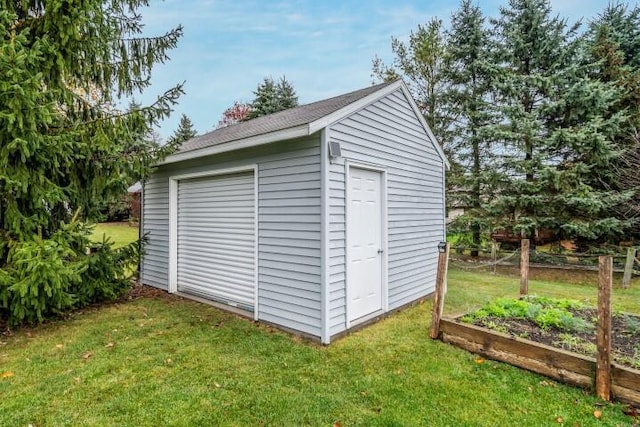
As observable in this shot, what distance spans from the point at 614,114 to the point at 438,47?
5899 mm

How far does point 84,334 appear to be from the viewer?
428 centimetres

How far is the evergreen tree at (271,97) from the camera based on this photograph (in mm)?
19203

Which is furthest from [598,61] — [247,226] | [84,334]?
[84,334]

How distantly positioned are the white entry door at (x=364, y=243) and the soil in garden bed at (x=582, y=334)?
1.40 metres

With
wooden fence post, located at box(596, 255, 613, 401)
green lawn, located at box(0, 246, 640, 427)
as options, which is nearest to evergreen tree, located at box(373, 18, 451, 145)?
green lawn, located at box(0, 246, 640, 427)

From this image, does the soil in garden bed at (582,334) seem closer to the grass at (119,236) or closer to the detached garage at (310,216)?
the detached garage at (310,216)

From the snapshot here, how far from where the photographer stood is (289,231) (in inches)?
173

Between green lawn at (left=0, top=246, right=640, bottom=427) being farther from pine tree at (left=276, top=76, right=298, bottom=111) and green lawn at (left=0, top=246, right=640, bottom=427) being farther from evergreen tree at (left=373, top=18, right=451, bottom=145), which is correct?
pine tree at (left=276, top=76, right=298, bottom=111)

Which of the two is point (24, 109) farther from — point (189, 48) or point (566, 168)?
point (566, 168)

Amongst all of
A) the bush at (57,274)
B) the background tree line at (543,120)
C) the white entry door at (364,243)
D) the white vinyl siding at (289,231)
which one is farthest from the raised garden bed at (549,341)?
the background tree line at (543,120)

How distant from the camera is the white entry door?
4.45 m

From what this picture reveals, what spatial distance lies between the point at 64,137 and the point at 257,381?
3.77m

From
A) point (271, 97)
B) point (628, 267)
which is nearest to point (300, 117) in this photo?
point (628, 267)

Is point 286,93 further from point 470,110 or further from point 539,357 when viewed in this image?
point 539,357
